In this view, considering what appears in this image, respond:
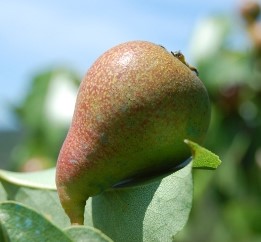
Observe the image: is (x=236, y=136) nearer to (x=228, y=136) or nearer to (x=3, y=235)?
(x=228, y=136)

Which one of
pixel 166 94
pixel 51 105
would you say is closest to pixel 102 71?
pixel 166 94

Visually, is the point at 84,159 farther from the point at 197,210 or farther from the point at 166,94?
the point at 197,210

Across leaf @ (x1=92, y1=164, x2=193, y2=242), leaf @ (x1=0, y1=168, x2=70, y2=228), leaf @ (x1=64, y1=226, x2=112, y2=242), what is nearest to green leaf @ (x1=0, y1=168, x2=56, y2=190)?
leaf @ (x1=0, y1=168, x2=70, y2=228)

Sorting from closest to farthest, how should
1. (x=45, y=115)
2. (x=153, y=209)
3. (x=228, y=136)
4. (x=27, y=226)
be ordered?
(x=27, y=226)
(x=153, y=209)
(x=228, y=136)
(x=45, y=115)

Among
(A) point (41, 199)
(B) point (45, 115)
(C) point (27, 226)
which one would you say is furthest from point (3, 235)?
(B) point (45, 115)

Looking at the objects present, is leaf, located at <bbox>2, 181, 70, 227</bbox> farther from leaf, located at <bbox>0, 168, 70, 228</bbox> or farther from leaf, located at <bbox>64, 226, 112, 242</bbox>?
leaf, located at <bbox>64, 226, 112, 242</bbox>
